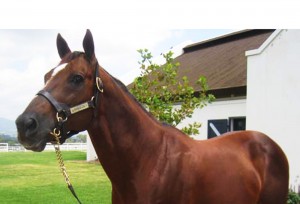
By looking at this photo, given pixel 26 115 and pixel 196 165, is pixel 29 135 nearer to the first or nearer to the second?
pixel 26 115

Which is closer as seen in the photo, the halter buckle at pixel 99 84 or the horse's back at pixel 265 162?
the halter buckle at pixel 99 84

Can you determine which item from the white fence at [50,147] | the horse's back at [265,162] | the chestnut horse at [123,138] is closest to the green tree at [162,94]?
the horse's back at [265,162]

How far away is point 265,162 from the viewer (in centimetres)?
372

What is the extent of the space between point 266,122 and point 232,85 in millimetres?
2929

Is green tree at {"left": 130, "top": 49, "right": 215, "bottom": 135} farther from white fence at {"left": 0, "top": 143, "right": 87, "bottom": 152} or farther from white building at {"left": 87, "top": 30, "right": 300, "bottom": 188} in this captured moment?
white fence at {"left": 0, "top": 143, "right": 87, "bottom": 152}

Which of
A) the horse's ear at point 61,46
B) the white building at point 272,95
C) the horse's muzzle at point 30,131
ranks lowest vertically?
the white building at point 272,95

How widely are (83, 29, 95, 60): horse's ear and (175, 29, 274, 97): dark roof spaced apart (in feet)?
26.1

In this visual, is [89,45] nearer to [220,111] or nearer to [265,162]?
[265,162]

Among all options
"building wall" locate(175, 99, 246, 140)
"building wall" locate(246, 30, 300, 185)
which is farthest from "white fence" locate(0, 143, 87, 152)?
"building wall" locate(246, 30, 300, 185)

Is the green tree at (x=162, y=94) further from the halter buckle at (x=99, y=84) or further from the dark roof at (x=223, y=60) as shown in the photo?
the dark roof at (x=223, y=60)

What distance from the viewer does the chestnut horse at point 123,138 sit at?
2.39 metres

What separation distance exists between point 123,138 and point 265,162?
5.88 feet

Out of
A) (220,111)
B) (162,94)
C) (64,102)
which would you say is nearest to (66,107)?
(64,102)

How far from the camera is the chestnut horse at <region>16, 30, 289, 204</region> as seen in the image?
2393mm
